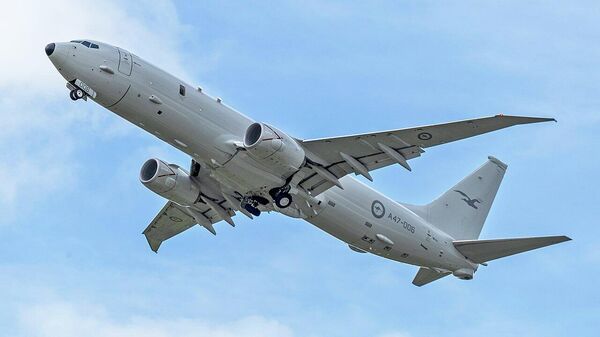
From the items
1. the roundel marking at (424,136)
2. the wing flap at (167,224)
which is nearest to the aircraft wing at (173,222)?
the wing flap at (167,224)

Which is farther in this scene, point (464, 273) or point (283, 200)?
point (464, 273)

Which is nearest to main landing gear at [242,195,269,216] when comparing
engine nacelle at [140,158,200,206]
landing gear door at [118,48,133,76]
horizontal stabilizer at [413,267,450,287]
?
engine nacelle at [140,158,200,206]

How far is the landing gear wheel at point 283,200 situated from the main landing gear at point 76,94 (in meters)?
9.41

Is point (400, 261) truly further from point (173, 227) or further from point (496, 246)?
point (173, 227)

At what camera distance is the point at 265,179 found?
148ft

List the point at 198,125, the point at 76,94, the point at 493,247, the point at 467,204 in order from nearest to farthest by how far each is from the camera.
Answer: the point at 76,94 → the point at 198,125 → the point at 493,247 → the point at 467,204

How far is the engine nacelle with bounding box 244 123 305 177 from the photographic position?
42.9m

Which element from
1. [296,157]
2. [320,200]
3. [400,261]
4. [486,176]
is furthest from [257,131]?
[486,176]

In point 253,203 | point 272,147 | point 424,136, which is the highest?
point 424,136

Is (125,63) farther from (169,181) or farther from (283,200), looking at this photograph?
(283,200)

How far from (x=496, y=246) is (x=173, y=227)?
16.3 m

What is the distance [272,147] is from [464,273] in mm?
13488

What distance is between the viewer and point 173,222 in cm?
5509

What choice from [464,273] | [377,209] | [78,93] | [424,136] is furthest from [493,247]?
[78,93]
